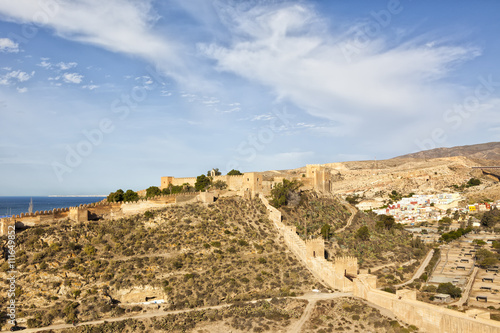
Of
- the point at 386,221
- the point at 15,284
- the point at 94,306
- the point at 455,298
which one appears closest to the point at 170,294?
the point at 94,306

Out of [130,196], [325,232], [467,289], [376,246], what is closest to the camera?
[467,289]

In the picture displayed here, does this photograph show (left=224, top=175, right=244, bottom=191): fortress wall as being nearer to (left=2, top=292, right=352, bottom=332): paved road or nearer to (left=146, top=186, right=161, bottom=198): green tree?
(left=146, top=186, right=161, bottom=198): green tree

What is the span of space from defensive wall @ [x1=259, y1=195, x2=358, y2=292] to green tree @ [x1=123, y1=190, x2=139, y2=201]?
20910 millimetres

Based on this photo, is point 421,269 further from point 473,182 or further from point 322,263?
point 473,182

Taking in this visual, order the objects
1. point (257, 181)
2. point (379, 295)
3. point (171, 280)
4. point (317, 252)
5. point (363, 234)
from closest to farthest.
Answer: point (379, 295)
point (171, 280)
point (317, 252)
point (363, 234)
point (257, 181)

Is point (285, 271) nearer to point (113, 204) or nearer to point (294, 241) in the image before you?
point (294, 241)

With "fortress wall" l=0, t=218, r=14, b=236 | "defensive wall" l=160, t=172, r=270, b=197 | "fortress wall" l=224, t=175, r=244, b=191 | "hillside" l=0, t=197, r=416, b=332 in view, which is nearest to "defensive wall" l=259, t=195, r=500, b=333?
"hillside" l=0, t=197, r=416, b=332

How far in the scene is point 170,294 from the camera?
112ft

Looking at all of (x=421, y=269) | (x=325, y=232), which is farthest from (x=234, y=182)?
(x=421, y=269)

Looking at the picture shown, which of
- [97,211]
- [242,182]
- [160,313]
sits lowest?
[160,313]

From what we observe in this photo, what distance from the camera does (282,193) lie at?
53875 millimetres

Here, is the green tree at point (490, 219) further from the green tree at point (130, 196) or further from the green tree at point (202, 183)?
the green tree at point (130, 196)

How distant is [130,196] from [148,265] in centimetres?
1731

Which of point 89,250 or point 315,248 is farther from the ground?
point 89,250
